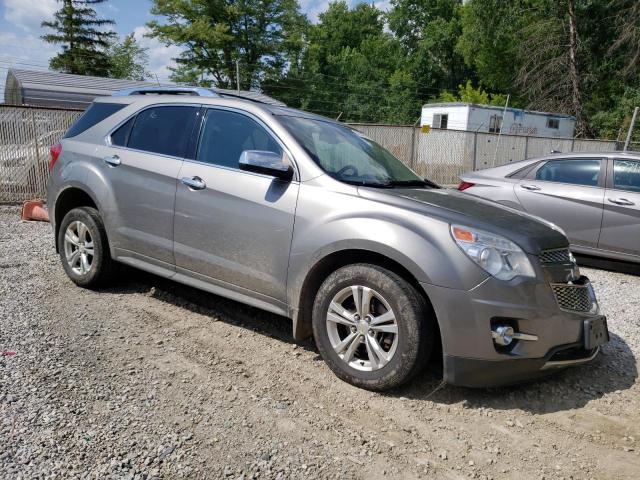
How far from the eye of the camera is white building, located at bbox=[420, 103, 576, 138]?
26.7 meters

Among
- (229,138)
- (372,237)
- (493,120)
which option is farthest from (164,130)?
→ (493,120)

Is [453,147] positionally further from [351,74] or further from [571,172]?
[351,74]

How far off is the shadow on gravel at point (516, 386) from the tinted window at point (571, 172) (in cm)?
297

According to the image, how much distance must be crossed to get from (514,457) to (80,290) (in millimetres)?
3903

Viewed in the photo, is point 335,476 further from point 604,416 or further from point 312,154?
point 312,154

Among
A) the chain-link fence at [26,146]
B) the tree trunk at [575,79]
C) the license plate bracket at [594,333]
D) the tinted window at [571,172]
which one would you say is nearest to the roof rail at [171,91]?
the license plate bracket at [594,333]

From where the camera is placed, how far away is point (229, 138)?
3.97m

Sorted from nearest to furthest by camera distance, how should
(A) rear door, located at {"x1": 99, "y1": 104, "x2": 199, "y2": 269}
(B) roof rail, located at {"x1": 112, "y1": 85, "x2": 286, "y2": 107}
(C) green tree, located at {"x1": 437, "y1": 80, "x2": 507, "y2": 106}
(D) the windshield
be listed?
(D) the windshield
(A) rear door, located at {"x1": 99, "y1": 104, "x2": 199, "y2": 269}
(B) roof rail, located at {"x1": 112, "y1": 85, "x2": 286, "y2": 107}
(C) green tree, located at {"x1": 437, "y1": 80, "x2": 507, "y2": 106}

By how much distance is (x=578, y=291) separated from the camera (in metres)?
3.27

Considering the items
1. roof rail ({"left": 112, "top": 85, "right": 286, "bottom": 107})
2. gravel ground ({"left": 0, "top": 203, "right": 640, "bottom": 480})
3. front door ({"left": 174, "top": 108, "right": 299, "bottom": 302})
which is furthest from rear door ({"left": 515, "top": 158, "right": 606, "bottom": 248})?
front door ({"left": 174, "top": 108, "right": 299, "bottom": 302})

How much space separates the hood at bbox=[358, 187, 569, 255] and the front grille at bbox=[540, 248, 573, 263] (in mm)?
30

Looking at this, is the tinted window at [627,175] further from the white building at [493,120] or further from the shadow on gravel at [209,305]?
the white building at [493,120]

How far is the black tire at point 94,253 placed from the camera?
4625 mm

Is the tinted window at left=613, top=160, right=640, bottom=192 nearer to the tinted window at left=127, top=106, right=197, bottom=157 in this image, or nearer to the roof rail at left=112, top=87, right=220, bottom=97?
the roof rail at left=112, top=87, right=220, bottom=97
